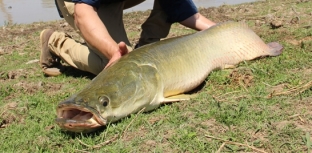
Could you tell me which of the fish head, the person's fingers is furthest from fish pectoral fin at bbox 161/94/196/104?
the person's fingers

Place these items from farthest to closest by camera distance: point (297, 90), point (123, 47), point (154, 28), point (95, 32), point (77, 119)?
point (154, 28)
point (95, 32)
point (123, 47)
point (297, 90)
point (77, 119)

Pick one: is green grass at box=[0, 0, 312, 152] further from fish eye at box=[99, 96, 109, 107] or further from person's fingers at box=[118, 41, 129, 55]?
person's fingers at box=[118, 41, 129, 55]

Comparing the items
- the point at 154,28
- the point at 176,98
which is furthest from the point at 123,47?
the point at 154,28

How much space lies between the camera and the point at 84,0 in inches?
139

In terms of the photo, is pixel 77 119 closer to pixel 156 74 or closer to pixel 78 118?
pixel 78 118

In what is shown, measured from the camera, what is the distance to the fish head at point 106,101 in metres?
2.44

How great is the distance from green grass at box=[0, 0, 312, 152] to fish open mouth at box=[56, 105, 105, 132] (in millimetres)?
93

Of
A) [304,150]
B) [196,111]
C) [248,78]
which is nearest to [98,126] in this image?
[196,111]

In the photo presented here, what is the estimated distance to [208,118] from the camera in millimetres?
2561

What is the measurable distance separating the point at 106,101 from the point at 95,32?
1.05 metres

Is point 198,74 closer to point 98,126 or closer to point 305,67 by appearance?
point 305,67

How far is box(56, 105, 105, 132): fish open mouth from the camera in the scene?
2.41 metres

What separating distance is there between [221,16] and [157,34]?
326 centimetres

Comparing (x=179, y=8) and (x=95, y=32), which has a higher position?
(x=95, y=32)
